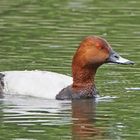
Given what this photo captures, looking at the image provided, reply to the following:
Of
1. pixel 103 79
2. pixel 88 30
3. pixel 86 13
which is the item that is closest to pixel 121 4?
pixel 86 13

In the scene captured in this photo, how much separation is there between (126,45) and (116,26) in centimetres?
206

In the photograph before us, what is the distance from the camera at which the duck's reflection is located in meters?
13.0

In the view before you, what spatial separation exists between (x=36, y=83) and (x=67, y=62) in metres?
1.67

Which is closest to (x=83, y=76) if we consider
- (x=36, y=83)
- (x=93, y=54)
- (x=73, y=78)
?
(x=73, y=78)

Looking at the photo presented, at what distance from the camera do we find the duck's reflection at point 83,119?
1298cm

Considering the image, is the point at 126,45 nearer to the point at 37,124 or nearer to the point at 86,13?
the point at 86,13

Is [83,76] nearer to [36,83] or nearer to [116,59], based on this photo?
[116,59]

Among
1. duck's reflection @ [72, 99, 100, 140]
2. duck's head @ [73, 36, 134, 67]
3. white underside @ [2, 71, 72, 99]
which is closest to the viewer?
duck's reflection @ [72, 99, 100, 140]

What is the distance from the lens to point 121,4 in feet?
77.4

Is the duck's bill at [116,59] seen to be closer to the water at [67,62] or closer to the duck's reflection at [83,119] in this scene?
the water at [67,62]

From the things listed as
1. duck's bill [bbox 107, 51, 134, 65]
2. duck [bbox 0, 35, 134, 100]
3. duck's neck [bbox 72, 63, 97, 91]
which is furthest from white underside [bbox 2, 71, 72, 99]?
duck's bill [bbox 107, 51, 134, 65]

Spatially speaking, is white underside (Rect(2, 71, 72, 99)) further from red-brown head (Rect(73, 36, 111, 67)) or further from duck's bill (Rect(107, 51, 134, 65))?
duck's bill (Rect(107, 51, 134, 65))

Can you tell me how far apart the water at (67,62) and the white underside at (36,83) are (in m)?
0.12

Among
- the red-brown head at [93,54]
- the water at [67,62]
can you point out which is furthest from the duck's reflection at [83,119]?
the red-brown head at [93,54]
